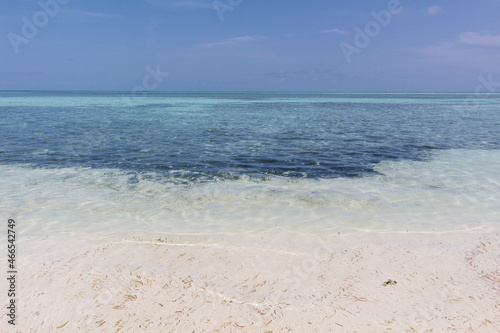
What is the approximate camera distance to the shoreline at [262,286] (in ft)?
14.9

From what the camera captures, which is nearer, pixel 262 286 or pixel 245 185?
pixel 262 286

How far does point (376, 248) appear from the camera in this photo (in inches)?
269

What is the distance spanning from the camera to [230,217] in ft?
28.4

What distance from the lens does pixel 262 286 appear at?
17.8ft

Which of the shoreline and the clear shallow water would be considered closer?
the shoreline

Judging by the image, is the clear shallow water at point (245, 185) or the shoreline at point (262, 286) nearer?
the shoreline at point (262, 286)

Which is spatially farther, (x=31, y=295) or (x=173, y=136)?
(x=173, y=136)

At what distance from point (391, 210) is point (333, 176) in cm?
385

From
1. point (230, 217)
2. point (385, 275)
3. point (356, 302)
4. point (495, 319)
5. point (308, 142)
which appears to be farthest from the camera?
point (308, 142)

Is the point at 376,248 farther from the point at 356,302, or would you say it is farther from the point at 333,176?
the point at 333,176

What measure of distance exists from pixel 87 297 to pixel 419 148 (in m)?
18.7

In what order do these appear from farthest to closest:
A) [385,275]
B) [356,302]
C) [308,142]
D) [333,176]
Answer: [308,142] → [333,176] → [385,275] → [356,302]

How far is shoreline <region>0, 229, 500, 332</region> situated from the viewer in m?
4.55

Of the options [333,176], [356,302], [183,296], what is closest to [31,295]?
[183,296]
